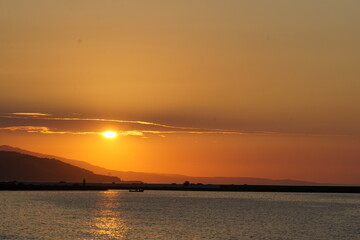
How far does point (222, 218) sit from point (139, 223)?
20880mm

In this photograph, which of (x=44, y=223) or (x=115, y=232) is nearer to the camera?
(x=115, y=232)

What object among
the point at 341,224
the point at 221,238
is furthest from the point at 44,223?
the point at 341,224

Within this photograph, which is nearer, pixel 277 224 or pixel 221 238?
pixel 221 238

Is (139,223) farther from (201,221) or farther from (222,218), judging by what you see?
(222,218)

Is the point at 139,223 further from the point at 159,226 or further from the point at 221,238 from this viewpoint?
the point at 221,238

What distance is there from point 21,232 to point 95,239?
11.7 meters

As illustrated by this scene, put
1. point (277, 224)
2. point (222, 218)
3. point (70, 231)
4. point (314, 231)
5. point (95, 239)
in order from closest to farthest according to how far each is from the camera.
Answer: point (95, 239), point (70, 231), point (314, 231), point (277, 224), point (222, 218)

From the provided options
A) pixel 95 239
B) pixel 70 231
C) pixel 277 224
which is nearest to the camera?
pixel 95 239

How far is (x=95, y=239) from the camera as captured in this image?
3127 inches

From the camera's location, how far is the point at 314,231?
97.4 meters

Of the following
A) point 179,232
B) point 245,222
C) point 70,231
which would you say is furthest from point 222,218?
point 70,231

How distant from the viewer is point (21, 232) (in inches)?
3327

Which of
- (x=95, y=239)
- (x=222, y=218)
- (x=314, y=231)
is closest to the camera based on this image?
(x=95, y=239)

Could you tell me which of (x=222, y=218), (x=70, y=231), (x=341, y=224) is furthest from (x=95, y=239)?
(x=341, y=224)
